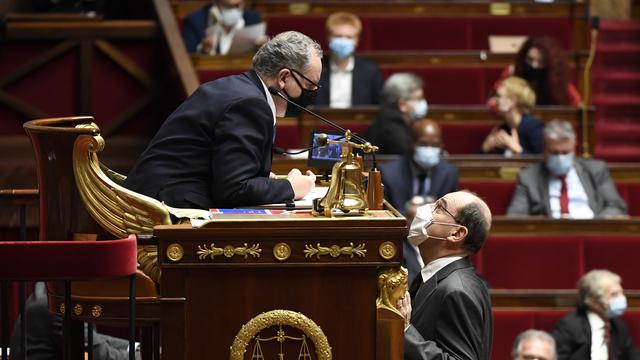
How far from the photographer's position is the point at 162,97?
6.89 m

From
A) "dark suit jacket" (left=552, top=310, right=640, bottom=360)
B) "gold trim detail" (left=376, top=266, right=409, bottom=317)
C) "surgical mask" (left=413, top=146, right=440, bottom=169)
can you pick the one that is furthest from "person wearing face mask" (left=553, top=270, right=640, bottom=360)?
"gold trim detail" (left=376, top=266, right=409, bottom=317)

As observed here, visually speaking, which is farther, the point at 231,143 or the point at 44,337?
the point at 44,337

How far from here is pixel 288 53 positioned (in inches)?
125

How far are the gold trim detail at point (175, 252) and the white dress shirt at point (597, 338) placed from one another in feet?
10.8

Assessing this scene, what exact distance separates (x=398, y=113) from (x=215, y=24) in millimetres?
1380

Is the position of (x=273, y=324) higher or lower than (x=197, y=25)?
lower

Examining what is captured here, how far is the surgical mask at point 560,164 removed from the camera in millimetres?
6555

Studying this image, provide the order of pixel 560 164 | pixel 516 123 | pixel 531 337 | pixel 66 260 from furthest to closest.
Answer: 1. pixel 516 123
2. pixel 560 164
3. pixel 531 337
4. pixel 66 260

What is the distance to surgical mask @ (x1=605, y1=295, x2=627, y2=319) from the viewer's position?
565cm

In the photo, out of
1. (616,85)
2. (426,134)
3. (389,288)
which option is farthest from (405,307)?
(616,85)

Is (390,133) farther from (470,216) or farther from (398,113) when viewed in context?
(470,216)

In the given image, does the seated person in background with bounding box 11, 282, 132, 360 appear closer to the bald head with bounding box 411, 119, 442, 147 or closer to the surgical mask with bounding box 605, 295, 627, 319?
the surgical mask with bounding box 605, 295, 627, 319

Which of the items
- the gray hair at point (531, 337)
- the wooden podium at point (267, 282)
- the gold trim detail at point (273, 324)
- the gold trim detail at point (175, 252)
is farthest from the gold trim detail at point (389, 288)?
the gray hair at point (531, 337)

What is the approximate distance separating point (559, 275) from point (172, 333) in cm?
370
